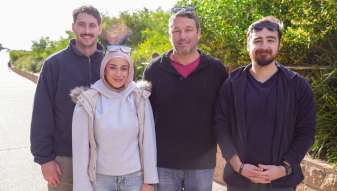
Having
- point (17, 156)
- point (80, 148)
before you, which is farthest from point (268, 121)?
point (17, 156)

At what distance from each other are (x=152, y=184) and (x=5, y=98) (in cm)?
1407

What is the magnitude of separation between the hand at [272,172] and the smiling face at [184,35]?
1.03 metres

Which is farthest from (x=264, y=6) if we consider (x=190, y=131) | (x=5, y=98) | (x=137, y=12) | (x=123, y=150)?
(x=137, y=12)

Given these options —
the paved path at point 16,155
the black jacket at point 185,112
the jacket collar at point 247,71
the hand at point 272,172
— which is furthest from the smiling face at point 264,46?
the paved path at point 16,155

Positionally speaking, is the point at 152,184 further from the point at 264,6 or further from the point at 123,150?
the point at 264,6

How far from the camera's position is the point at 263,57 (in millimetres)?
3201

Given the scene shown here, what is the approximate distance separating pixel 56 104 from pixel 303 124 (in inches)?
71.9

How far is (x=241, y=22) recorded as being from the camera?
670 cm

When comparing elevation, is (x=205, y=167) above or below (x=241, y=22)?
below

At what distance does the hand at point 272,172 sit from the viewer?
3.15 m

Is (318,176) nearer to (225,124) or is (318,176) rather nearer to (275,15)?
(225,124)

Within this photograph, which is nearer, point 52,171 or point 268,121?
point 268,121

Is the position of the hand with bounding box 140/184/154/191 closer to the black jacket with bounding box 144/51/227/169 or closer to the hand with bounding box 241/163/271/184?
the black jacket with bounding box 144/51/227/169

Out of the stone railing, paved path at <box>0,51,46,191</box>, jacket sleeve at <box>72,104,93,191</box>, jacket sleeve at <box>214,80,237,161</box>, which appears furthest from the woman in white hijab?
paved path at <box>0,51,46,191</box>
